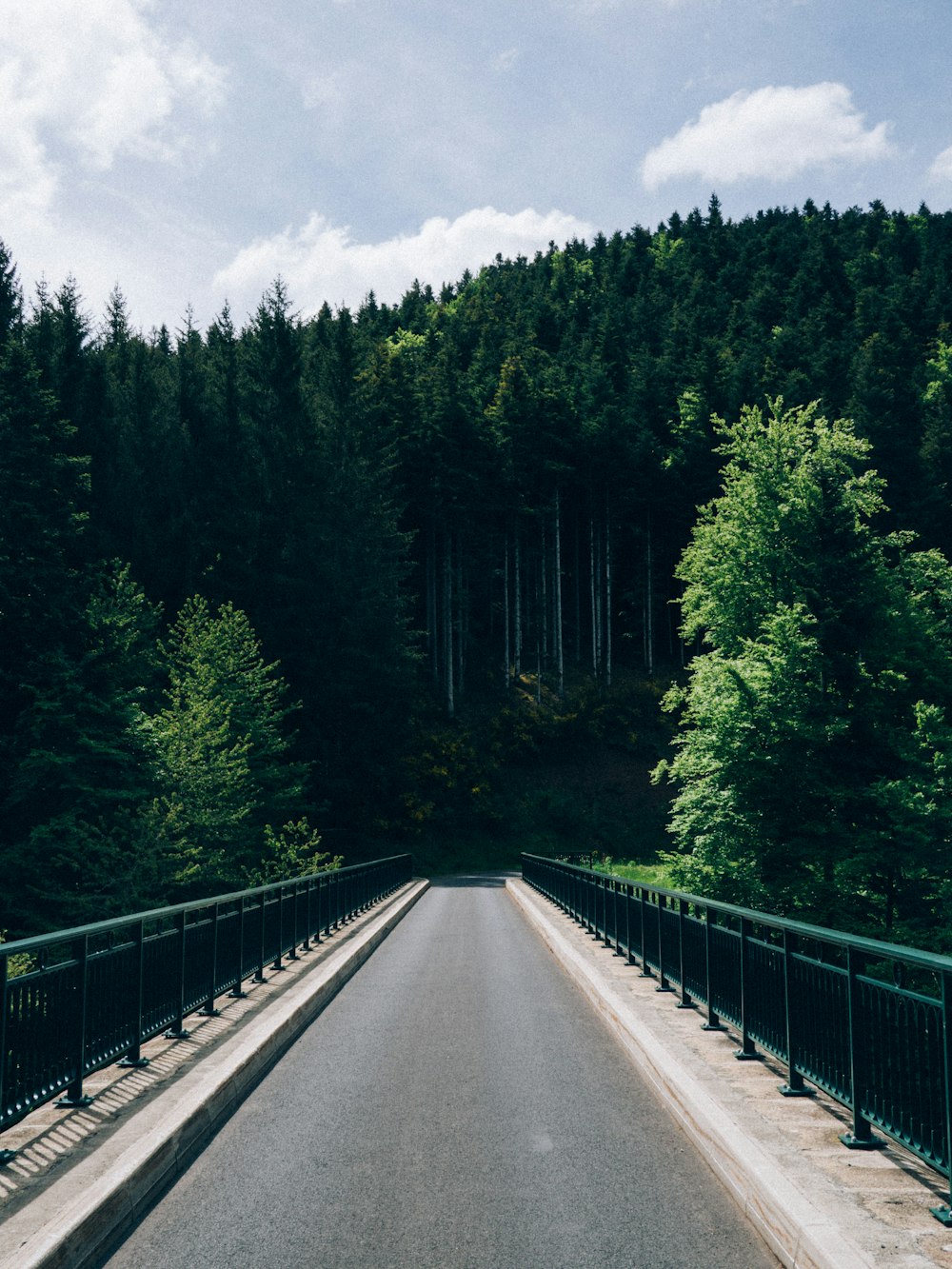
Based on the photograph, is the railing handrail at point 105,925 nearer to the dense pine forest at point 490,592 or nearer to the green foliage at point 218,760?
the dense pine forest at point 490,592

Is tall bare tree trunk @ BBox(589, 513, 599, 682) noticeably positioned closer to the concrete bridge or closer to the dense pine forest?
the dense pine forest

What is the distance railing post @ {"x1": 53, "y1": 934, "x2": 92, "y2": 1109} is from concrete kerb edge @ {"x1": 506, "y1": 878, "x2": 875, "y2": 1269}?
4054mm

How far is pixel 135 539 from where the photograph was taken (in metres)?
55.5

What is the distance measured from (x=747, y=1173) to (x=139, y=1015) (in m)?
4.94

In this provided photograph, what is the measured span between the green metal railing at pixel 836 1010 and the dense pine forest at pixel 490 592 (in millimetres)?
17978

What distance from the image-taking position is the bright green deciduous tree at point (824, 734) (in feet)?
87.0

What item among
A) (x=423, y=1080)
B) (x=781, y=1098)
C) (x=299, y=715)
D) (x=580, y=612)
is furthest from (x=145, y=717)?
(x=580, y=612)

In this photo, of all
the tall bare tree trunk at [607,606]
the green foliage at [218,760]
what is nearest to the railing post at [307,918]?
the green foliage at [218,760]

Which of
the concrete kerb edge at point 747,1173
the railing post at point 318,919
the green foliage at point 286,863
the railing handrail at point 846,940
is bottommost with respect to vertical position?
the green foliage at point 286,863

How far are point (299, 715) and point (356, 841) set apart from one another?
6949 millimetres

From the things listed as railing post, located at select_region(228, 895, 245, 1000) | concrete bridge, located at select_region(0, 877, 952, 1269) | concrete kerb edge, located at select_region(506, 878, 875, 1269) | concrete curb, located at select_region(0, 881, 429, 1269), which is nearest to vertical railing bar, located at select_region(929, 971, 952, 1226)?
concrete bridge, located at select_region(0, 877, 952, 1269)

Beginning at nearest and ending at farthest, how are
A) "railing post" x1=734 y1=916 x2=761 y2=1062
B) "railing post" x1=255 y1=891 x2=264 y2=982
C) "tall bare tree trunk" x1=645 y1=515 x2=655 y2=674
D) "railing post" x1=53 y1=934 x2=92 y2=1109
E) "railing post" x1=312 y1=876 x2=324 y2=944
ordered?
"railing post" x1=53 y1=934 x2=92 y2=1109 < "railing post" x1=734 y1=916 x2=761 y2=1062 < "railing post" x1=255 y1=891 x2=264 y2=982 < "railing post" x1=312 y1=876 x2=324 y2=944 < "tall bare tree trunk" x1=645 y1=515 x2=655 y2=674

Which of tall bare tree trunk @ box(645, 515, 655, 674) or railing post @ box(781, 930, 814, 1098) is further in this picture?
tall bare tree trunk @ box(645, 515, 655, 674)

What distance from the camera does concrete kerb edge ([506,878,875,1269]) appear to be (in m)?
4.37
